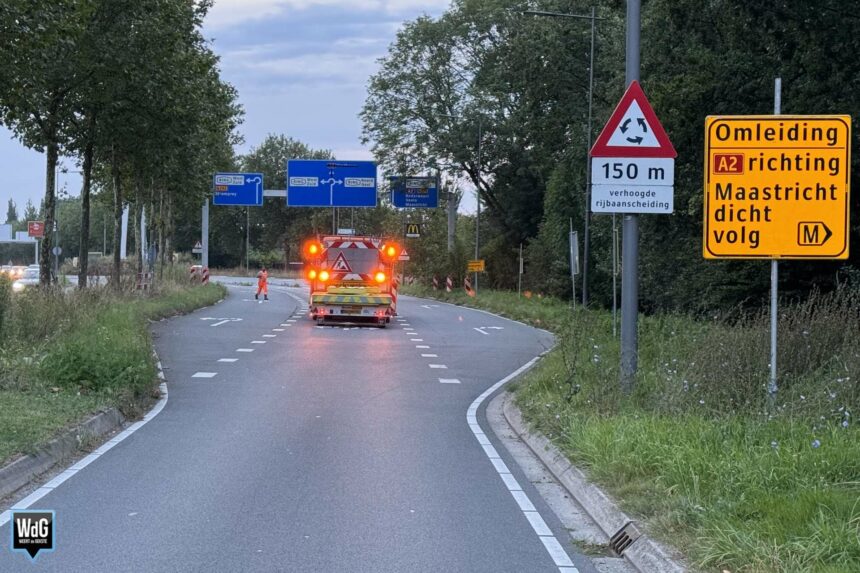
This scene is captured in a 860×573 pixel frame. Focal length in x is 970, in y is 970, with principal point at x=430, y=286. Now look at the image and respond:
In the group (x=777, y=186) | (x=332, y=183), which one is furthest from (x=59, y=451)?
(x=332, y=183)

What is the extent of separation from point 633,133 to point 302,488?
5127mm

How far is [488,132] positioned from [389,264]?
2266 centimetres

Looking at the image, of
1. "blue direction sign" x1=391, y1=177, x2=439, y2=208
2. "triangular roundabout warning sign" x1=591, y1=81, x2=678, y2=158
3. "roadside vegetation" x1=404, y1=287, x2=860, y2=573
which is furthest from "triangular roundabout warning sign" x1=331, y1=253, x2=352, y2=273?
"blue direction sign" x1=391, y1=177, x2=439, y2=208

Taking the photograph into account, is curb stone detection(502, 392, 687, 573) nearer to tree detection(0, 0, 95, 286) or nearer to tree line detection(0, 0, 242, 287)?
tree detection(0, 0, 95, 286)

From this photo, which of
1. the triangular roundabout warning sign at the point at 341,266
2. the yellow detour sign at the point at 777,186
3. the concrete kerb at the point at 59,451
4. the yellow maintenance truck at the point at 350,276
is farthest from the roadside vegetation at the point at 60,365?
the triangular roundabout warning sign at the point at 341,266

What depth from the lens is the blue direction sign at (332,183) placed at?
42281mm

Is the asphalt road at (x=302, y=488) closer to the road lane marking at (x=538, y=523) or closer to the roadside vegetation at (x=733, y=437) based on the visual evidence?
the road lane marking at (x=538, y=523)

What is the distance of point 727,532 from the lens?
225 inches

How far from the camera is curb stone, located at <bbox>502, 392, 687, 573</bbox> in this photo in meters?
5.83

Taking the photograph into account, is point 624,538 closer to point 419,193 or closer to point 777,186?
point 777,186

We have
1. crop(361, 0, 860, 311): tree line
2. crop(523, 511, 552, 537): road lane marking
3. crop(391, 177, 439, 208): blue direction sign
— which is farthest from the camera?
crop(391, 177, 439, 208): blue direction sign

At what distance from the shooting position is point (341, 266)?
28.3 m

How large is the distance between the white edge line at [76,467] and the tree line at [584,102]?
10.4 metres

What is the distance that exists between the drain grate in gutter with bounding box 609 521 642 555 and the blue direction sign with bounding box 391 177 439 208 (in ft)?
141
